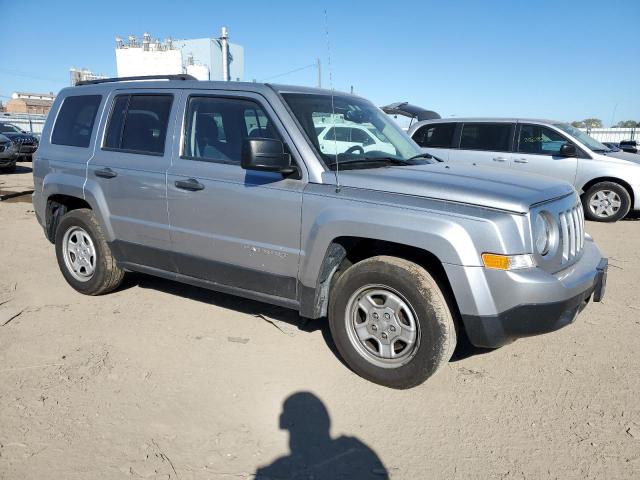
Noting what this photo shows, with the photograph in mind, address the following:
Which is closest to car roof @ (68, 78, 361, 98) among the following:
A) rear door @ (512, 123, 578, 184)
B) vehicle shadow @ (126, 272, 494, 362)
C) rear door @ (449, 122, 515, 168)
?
vehicle shadow @ (126, 272, 494, 362)

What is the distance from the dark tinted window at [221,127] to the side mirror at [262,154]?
1.04ft

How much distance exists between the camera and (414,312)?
10.4 feet

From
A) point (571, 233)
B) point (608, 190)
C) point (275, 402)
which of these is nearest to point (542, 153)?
point (608, 190)

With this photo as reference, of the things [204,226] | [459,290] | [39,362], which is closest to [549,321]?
[459,290]

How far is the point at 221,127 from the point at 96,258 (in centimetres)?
189

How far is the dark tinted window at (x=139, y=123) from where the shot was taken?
13.8ft

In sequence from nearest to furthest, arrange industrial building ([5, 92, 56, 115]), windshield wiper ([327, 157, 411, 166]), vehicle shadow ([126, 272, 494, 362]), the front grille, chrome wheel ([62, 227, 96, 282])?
the front grille < windshield wiper ([327, 157, 411, 166]) < vehicle shadow ([126, 272, 494, 362]) < chrome wheel ([62, 227, 96, 282]) < industrial building ([5, 92, 56, 115])

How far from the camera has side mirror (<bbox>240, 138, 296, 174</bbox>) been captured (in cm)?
330

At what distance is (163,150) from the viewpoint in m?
4.14

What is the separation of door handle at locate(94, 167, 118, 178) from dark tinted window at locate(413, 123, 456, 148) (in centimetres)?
680

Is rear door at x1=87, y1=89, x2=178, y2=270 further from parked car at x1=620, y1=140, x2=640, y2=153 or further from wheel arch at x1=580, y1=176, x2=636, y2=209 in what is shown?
parked car at x1=620, y1=140, x2=640, y2=153

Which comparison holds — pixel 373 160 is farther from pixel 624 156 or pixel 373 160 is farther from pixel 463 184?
pixel 624 156

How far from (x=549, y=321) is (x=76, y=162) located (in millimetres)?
4146

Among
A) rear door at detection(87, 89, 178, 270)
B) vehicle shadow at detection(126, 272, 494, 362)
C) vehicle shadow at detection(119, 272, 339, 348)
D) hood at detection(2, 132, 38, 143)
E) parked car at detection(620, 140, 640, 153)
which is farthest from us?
hood at detection(2, 132, 38, 143)
